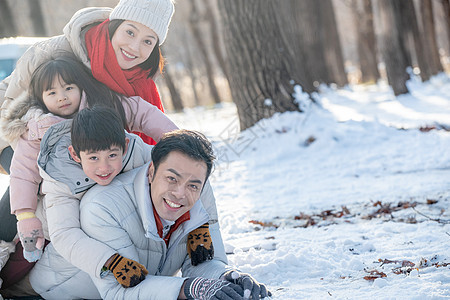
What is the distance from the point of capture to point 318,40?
1561cm

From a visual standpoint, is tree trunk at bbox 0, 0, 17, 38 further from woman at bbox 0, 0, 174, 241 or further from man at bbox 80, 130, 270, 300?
man at bbox 80, 130, 270, 300

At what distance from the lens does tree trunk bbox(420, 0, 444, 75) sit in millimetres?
17562

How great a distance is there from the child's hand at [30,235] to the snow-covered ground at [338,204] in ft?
3.91

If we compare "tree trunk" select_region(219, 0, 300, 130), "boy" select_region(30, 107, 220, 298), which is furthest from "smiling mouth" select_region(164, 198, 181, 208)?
"tree trunk" select_region(219, 0, 300, 130)

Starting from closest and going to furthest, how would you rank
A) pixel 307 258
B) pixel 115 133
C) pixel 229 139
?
pixel 115 133 → pixel 307 258 → pixel 229 139

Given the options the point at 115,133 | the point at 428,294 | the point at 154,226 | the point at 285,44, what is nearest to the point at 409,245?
the point at 428,294

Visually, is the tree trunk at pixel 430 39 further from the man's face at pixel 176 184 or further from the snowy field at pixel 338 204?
the man's face at pixel 176 184

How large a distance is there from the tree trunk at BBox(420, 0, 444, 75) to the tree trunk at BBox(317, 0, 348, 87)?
2.80m

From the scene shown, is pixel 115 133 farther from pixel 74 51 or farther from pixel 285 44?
pixel 285 44

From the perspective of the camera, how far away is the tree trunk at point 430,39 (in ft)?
57.6

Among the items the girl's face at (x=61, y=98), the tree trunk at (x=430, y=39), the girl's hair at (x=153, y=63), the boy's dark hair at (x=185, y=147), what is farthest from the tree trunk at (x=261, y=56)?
the tree trunk at (x=430, y=39)

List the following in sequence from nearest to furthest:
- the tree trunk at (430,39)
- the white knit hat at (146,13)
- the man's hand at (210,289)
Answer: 1. the man's hand at (210,289)
2. the white knit hat at (146,13)
3. the tree trunk at (430,39)

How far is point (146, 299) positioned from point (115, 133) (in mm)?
801

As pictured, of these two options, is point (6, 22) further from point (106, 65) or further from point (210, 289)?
point (210, 289)
